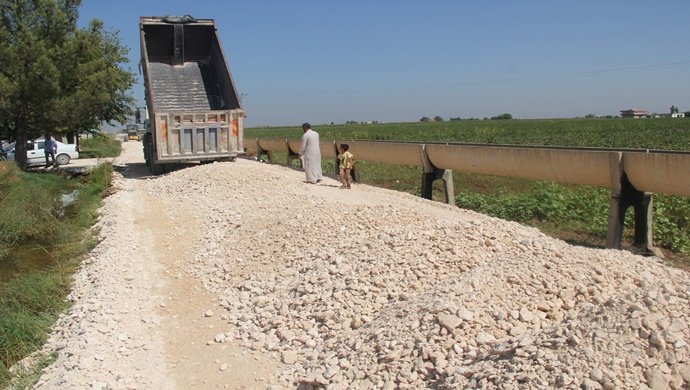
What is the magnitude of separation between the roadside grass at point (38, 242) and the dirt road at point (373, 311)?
0.28 meters

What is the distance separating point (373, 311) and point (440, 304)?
0.80m

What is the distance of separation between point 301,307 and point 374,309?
763 mm

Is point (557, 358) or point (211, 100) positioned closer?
point (557, 358)

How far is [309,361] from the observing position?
491cm

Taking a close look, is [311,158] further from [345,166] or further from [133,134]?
[133,134]

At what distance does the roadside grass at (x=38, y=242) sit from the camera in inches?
242

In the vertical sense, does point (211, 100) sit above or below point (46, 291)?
above

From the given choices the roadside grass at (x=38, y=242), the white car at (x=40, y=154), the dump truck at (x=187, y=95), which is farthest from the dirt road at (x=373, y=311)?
the white car at (x=40, y=154)

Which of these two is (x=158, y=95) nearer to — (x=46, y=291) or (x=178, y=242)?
(x=178, y=242)

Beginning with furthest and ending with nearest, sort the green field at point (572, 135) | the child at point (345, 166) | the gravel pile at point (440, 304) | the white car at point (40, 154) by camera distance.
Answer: the green field at point (572, 135)
the white car at point (40, 154)
the child at point (345, 166)
the gravel pile at point (440, 304)

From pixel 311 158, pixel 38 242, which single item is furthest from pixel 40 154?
pixel 311 158

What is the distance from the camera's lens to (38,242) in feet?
36.7

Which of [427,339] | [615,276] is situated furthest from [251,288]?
[615,276]

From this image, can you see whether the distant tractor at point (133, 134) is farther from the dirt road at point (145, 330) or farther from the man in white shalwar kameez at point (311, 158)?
the dirt road at point (145, 330)
